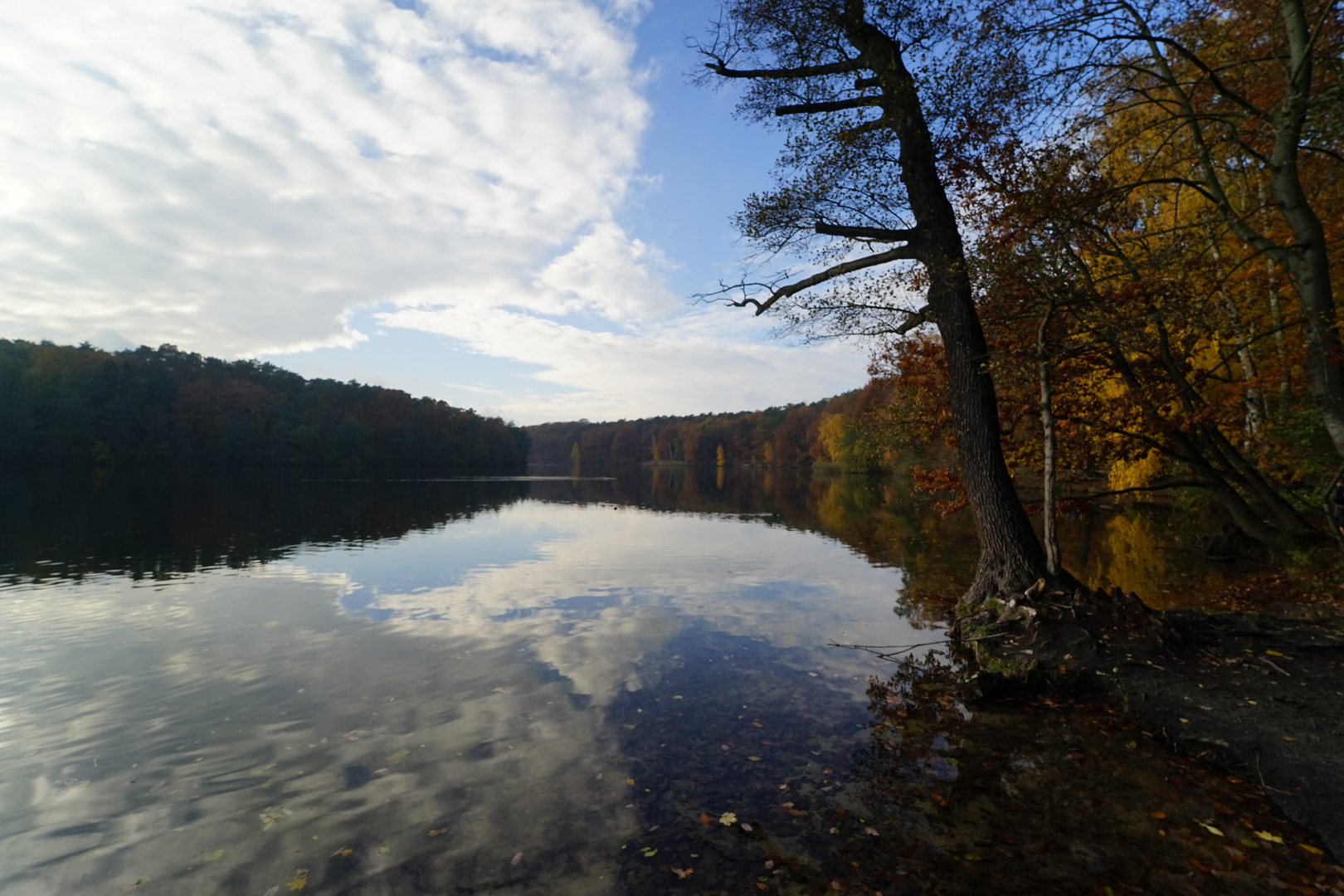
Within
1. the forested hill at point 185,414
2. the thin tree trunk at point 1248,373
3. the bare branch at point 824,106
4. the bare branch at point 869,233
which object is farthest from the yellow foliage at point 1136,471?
the forested hill at point 185,414

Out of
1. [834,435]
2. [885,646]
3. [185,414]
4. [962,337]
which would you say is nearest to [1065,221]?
[962,337]

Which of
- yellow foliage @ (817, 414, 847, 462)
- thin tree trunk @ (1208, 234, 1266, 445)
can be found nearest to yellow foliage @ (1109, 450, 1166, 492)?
thin tree trunk @ (1208, 234, 1266, 445)

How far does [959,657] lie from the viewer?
30.5ft

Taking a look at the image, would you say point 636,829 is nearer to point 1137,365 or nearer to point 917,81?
point 917,81

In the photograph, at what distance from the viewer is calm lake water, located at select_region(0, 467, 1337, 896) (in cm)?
444

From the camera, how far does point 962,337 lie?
10.1m

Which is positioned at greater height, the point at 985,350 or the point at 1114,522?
the point at 985,350

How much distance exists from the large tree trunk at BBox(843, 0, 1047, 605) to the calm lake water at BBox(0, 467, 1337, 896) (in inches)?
80.5

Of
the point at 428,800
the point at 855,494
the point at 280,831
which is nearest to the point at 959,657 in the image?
the point at 428,800

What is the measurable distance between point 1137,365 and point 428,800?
1457 centimetres

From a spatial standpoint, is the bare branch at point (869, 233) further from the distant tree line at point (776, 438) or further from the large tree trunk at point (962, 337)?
the distant tree line at point (776, 438)

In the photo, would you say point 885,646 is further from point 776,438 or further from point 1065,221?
point 776,438

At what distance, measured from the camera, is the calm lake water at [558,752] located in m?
4.44

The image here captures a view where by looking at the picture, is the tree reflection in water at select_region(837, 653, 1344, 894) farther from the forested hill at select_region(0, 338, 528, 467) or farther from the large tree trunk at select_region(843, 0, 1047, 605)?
the forested hill at select_region(0, 338, 528, 467)
